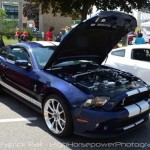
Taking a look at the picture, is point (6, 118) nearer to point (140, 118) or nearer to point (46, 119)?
point (46, 119)

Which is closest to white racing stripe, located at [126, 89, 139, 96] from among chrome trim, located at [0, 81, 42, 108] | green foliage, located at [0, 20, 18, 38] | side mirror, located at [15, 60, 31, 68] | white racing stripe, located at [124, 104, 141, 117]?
white racing stripe, located at [124, 104, 141, 117]

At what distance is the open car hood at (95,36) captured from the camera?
4.98 m

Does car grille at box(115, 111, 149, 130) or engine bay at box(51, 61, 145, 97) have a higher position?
engine bay at box(51, 61, 145, 97)

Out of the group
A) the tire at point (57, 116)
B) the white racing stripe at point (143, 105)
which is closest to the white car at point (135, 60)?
the white racing stripe at point (143, 105)

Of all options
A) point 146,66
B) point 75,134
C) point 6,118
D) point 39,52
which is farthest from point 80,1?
point 75,134

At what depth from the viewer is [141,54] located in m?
7.46

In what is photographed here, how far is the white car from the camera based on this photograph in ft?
23.5

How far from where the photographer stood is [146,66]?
7.13m

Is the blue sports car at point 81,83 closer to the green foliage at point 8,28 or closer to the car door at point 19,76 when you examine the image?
the car door at point 19,76

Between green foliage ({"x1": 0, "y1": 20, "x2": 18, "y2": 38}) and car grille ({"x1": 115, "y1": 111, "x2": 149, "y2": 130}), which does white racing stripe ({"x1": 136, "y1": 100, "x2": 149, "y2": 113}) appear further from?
green foliage ({"x1": 0, "y1": 20, "x2": 18, "y2": 38})

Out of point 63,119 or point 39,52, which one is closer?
point 63,119

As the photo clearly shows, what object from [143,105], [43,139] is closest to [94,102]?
[143,105]

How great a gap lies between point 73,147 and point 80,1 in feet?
29.5

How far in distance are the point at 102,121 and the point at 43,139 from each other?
1.06 m
